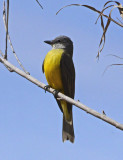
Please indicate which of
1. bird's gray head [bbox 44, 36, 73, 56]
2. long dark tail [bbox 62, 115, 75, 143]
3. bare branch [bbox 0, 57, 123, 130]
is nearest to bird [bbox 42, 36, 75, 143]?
long dark tail [bbox 62, 115, 75, 143]

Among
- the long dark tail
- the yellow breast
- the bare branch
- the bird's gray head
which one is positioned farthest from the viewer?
the bird's gray head

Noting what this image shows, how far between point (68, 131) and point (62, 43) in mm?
1882

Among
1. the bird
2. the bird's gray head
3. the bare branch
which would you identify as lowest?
the bare branch

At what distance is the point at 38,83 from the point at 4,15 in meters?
0.86

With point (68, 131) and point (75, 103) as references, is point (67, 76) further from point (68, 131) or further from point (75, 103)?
point (75, 103)

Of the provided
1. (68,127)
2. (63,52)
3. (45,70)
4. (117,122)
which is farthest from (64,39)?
(117,122)

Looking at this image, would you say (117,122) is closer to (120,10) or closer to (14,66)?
(120,10)

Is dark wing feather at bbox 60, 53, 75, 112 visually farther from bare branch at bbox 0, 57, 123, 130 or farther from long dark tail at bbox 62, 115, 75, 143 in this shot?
bare branch at bbox 0, 57, 123, 130

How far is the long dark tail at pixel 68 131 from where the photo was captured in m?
5.69

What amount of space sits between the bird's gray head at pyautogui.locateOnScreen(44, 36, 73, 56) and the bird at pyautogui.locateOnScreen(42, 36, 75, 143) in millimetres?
266

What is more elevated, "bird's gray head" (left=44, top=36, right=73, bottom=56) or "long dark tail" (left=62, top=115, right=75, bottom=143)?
"bird's gray head" (left=44, top=36, right=73, bottom=56)

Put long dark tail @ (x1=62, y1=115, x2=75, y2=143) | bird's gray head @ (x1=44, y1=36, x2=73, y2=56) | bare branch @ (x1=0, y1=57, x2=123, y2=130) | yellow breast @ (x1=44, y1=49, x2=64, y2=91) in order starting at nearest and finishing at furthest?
bare branch @ (x1=0, y1=57, x2=123, y2=130) < yellow breast @ (x1=44, y1=49, x2=64, y2=91) < long dark tail @ (x1=62, y1=115, x2=75, y2=143) < bird's gray head @ (x1=44, y1=36, x2=73, y2=56)

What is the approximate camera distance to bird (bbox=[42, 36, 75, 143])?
5.49 m

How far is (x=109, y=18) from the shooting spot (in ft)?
8.68
